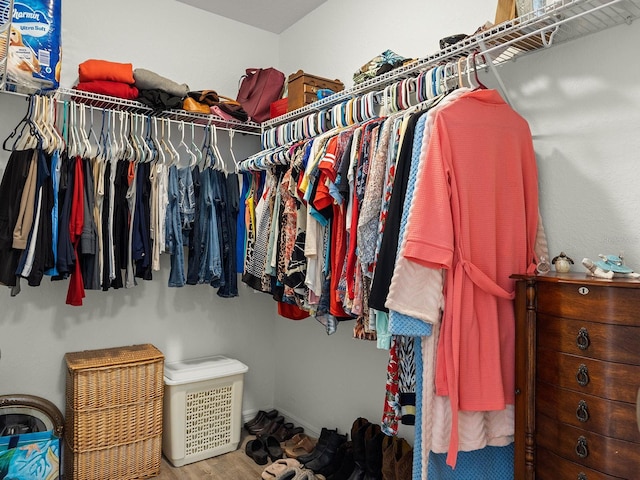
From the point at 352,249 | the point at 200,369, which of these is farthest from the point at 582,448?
the point at 200,369

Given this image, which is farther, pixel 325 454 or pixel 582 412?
pixel 325 454

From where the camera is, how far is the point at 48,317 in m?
2.69

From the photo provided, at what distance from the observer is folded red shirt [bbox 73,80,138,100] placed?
8.41ft

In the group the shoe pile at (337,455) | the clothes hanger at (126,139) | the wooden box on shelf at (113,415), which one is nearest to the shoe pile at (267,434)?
the shoe pile at (337,455)

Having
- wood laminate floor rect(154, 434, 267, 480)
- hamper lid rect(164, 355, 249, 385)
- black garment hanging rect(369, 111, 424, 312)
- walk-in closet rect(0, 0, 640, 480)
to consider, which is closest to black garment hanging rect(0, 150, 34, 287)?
walk-in closet rect(0, 0, 640, 480)

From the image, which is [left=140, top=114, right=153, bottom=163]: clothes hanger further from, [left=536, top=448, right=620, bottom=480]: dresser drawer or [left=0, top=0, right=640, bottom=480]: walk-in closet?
[left=536, top=448, right=620, bottom=480]: dresser drawer

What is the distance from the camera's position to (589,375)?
51.1 inches

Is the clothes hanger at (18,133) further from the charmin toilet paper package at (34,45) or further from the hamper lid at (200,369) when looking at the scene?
the hamper lid at (200,369)

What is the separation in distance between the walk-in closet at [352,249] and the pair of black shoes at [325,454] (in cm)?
1

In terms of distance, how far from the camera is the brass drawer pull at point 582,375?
1.30 m

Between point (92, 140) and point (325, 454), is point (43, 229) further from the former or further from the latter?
point (325, 454)

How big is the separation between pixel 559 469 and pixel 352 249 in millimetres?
999

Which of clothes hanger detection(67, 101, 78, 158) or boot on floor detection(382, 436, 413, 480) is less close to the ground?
clothes hanger detection(67, 101, 78, 158)

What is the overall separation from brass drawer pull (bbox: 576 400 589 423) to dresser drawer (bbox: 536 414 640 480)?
35 mm
